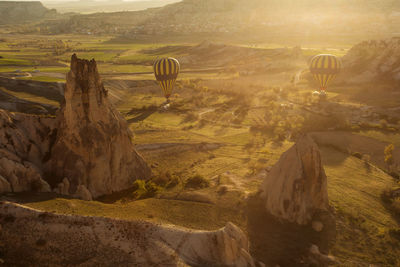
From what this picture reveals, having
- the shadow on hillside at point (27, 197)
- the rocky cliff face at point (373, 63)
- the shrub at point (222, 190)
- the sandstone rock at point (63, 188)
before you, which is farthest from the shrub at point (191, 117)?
the rocky cliff face at point (373, 63)

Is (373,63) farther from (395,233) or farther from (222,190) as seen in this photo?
(222,190)

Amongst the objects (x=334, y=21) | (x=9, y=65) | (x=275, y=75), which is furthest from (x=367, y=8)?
(x=9, y=65)

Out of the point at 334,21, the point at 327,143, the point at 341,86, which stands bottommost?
the point at 327,143

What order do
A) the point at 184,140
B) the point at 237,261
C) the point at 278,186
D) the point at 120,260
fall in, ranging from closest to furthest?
the point at 120,260, the point at 237,261, the point at 278,186, the point at 184,140

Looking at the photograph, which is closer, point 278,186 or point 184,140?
point 278,186

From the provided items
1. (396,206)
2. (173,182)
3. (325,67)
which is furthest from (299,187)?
(325,67)

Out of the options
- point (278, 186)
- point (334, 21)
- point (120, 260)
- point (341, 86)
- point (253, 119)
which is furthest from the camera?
point (334, 21)

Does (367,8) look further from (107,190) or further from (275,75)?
(107,190)
